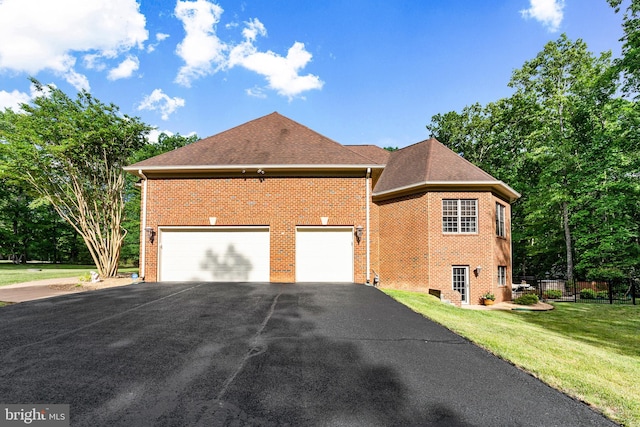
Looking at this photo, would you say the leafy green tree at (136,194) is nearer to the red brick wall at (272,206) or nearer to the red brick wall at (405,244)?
the red brick wall at (272,206)

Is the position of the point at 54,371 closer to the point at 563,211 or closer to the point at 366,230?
the point at 366,230

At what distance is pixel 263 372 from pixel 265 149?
34.5 feet

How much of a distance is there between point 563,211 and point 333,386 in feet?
85.4

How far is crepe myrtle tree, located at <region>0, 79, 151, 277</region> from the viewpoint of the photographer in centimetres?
1366

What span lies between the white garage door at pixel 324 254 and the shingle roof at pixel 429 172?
411cm

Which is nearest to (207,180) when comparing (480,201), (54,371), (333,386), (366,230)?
(366,230)

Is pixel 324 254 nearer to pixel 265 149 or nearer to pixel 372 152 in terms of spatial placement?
pixel 265 149

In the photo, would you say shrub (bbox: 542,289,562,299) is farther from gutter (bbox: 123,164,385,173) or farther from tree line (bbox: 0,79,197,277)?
tree line (bbox: 0,79,197,277)

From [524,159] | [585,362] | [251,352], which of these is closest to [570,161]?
[524,159]

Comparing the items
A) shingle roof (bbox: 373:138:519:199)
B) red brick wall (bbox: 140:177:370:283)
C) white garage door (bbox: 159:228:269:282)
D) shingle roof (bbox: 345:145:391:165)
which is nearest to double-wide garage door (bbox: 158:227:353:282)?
white garage door (bbox: 159:228:269:282)

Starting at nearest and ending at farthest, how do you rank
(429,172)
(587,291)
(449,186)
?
1. (449,186)
2. (429,172)
3. (587,291)

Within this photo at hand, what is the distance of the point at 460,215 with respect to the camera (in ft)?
44.2

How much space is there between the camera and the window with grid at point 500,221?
14.5m

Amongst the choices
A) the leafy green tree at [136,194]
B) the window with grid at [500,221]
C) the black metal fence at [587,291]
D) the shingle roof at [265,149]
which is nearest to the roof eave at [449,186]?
the window with grid at [500,221]
